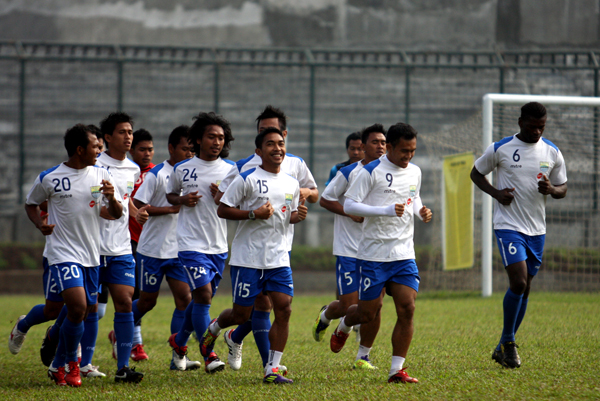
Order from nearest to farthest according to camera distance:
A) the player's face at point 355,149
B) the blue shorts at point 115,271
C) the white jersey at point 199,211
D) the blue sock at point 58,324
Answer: the blue shorts at point 115,271
the blue sock at point 58,324
the white jersey at point 199,211
the player's face at point 355,149

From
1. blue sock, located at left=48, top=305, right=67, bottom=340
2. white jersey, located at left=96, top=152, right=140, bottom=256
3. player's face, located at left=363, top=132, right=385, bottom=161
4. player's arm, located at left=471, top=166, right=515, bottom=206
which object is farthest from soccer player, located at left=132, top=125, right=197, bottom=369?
player's arm, located at left=471, top=166, right=515, bottom=206

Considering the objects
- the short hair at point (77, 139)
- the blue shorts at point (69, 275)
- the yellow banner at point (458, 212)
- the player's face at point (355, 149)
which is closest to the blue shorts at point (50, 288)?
the blue shorts at point (69, 275)

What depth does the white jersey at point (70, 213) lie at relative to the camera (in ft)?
19.0

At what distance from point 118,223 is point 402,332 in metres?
2.74

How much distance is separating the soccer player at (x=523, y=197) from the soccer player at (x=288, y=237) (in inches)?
67.7

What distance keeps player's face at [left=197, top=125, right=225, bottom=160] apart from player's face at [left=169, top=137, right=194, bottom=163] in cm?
67

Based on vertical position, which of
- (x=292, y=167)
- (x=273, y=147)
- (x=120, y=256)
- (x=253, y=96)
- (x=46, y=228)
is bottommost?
(x=120, y=256)

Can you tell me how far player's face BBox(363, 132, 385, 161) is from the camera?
275 inches

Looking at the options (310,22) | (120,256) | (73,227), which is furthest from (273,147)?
(310,22)

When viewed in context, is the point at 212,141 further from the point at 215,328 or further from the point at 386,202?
the point at 386,202

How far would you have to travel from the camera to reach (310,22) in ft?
77.9

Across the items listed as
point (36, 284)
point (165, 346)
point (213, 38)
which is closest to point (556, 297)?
point (165, 346)

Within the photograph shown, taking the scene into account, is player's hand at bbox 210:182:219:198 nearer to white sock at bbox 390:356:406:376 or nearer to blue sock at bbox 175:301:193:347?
blue sock at bbox 175:301:193:347

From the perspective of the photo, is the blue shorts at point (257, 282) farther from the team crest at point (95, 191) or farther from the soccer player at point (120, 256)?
the team crest at point (95, 191)
